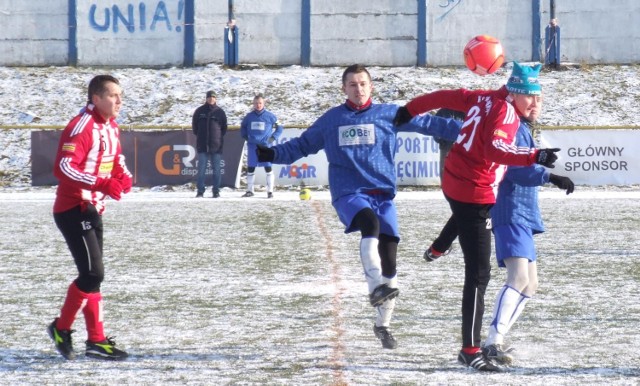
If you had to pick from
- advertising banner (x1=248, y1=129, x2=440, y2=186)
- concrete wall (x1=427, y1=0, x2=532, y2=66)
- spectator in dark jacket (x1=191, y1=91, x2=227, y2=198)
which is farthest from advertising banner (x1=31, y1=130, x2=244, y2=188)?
concrete wall (x1=427, y1=0, x2=532, y2=66)

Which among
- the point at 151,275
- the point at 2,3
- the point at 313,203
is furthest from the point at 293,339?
the point at 2,3

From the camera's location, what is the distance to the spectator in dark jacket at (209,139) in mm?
19109

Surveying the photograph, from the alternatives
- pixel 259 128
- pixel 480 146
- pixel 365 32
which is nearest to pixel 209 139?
pixel 259 128

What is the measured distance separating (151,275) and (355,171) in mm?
3555

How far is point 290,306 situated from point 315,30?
890 inches

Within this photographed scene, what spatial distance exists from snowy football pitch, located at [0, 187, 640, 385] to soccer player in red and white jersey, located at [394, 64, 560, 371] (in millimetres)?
322

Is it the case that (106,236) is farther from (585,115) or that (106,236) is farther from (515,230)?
(585,115)

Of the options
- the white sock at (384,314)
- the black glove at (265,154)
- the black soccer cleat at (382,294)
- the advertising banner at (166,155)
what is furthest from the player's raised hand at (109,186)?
the advertising banner at (166,155)

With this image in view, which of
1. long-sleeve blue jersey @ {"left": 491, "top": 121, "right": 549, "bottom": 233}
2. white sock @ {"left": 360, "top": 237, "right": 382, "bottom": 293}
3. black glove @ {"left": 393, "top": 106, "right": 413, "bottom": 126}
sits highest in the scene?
black glove @ {"left": 393, "top": 106, "right": 413, "bottom": 126}

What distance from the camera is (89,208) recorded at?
6.50 m

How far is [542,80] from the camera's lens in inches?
1155

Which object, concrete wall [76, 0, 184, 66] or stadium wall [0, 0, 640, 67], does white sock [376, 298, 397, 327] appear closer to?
stadium wall [0, 0, 640, 67]

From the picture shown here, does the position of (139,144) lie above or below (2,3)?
below

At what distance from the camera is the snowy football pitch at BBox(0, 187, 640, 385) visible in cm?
599
